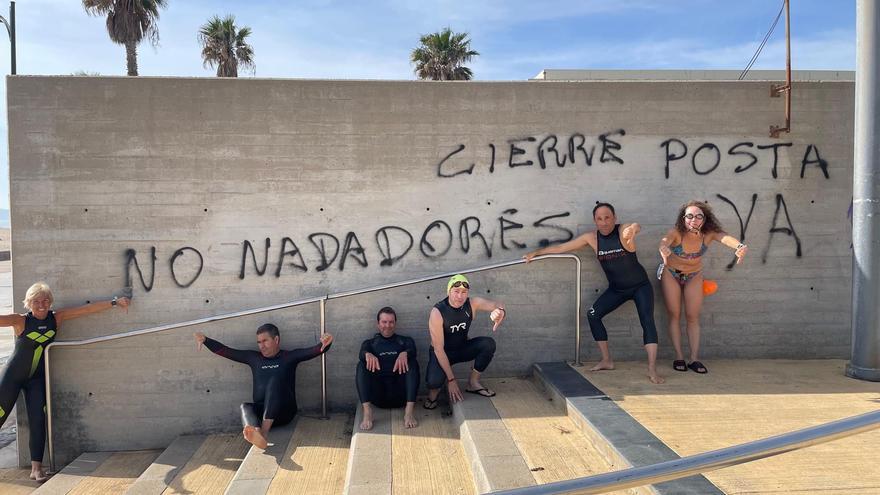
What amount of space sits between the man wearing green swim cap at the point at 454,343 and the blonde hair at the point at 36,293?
341 centimetres

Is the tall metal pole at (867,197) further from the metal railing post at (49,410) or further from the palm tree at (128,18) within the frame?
the palm tree at (128,18)

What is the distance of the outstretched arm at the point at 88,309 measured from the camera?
541 cm

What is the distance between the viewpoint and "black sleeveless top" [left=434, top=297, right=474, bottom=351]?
498 cm

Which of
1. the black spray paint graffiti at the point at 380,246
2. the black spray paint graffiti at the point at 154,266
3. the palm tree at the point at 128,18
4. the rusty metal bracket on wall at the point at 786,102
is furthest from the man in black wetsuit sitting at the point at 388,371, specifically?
the palm tree at the point at 128,18

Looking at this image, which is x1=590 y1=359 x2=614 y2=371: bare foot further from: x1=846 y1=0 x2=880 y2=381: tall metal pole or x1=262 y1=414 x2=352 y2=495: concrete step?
x1=262 y1=414 x2=352 y2=495: concrete step

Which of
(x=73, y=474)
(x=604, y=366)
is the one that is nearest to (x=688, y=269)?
(x=604, y=366)

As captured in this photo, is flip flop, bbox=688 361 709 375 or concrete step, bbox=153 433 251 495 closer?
concrete step, bbox=153 433 251 495

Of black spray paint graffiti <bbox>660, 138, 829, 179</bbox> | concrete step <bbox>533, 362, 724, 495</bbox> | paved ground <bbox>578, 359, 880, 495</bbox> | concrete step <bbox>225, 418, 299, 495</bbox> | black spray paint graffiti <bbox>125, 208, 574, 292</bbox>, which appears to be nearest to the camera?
concrete step <bbox>533, 362, 724, 495</bbox>

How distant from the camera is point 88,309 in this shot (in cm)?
545

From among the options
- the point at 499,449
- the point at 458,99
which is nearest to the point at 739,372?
the point at 499,449

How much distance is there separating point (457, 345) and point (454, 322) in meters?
0.23

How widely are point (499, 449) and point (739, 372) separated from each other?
8.98 feet

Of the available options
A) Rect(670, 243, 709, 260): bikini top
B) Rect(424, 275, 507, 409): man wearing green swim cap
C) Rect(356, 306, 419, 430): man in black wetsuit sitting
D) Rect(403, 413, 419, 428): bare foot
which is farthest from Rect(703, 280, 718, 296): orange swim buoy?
Rect(403, 413, 419, 428): bare foot

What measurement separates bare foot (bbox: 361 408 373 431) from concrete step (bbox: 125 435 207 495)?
1635 mm
